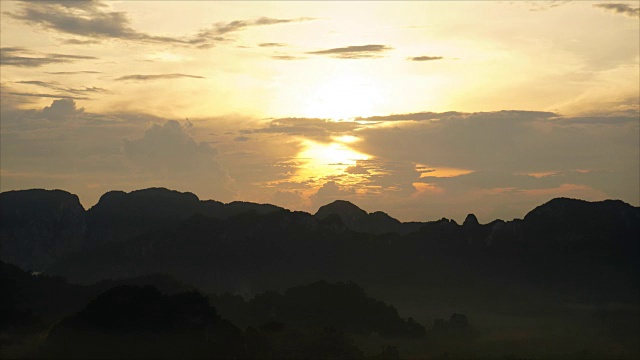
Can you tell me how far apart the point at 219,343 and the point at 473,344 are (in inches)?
3418

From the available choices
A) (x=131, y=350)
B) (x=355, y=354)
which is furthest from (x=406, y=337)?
(x=131, y=350)

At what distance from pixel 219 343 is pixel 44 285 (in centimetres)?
7173

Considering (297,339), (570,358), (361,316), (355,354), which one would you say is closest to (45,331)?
(297,339)

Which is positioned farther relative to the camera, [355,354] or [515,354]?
[515,354]

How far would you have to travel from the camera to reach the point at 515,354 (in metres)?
165

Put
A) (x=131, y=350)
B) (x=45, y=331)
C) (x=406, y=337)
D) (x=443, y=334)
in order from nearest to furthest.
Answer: (x=131, y=350) < (x=45, y=331) < (x=406, y=337) < (x=443, y=334)

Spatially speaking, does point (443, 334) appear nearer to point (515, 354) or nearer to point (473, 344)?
point (473, 344)

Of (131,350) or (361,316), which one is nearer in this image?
(131,350)

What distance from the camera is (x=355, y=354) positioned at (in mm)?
125125

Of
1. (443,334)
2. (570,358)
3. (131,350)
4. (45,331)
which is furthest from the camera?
(443,334)

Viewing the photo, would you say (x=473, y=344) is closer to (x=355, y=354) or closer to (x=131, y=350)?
(x=355, y=354)

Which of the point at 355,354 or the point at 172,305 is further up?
the point at 172,305

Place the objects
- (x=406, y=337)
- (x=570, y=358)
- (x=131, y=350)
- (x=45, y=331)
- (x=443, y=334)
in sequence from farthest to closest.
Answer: (x=443, y=334)
(x=406, y=337)
(x=570, y=358)
(x=45, y=331)
(x=131, y=350)

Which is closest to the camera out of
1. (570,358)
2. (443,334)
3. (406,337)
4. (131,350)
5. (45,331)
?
(131,350)
